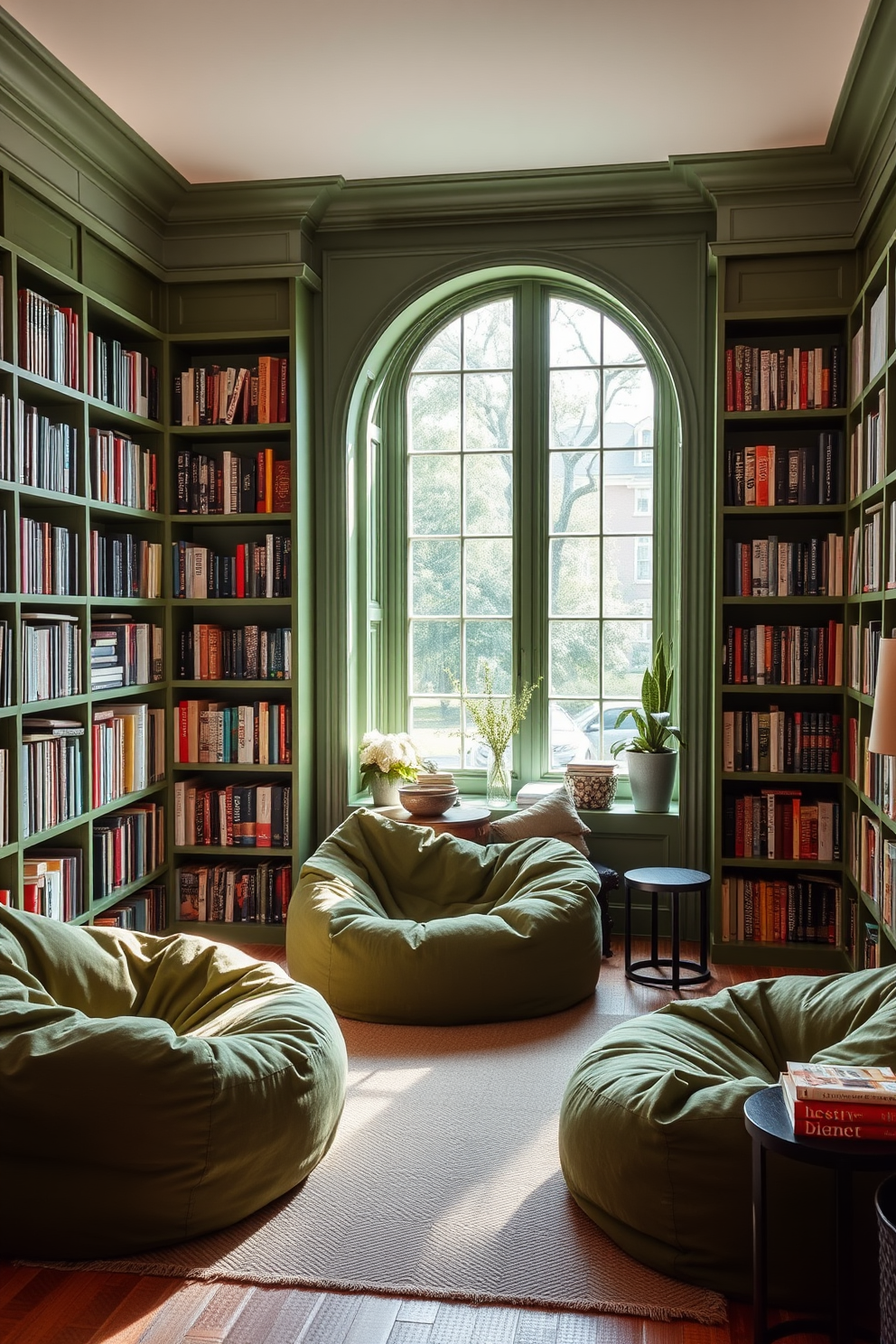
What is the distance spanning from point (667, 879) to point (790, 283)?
245 cm

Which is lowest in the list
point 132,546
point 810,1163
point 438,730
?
point 810,1163

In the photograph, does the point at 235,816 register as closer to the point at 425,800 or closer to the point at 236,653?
the point at 236,653

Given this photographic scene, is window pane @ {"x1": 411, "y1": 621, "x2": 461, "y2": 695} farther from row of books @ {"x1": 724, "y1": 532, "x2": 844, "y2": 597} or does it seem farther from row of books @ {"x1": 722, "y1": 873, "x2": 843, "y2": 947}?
row of books @ {"x1": 722, "y1": 873, "x2": 843, "y2": 947}

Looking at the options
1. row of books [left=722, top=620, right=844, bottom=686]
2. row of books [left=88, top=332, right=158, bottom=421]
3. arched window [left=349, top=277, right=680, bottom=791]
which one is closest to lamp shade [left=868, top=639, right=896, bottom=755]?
row of books [left=722, top=620, right=844, bottom=686]

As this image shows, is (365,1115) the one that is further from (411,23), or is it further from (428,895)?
(411,23)

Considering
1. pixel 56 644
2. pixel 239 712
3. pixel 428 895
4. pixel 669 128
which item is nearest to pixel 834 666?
pixel 428 895

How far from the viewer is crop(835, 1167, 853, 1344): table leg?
1.98m

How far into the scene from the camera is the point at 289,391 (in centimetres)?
489

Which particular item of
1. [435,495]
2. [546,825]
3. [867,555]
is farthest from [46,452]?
[867,555]

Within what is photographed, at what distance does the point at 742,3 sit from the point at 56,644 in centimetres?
299

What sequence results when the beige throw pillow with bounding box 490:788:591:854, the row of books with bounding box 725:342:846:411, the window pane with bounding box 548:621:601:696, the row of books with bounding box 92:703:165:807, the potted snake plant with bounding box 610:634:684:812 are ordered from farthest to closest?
1. the window pane with bounding box 548:621:601:696
2. the potted snake plant with bounding box 610:634:684:812
3. the beige throw pillow with bounding box 490:788:591:854
4. the row of books with bounding box 725:342:846:411
5. the row of books with bounding box 92:703:165:807

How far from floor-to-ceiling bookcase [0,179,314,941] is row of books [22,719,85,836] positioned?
0.01 metres

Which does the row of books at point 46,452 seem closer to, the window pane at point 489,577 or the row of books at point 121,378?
the row of books at point 121,378

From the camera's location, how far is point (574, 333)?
5.29m
